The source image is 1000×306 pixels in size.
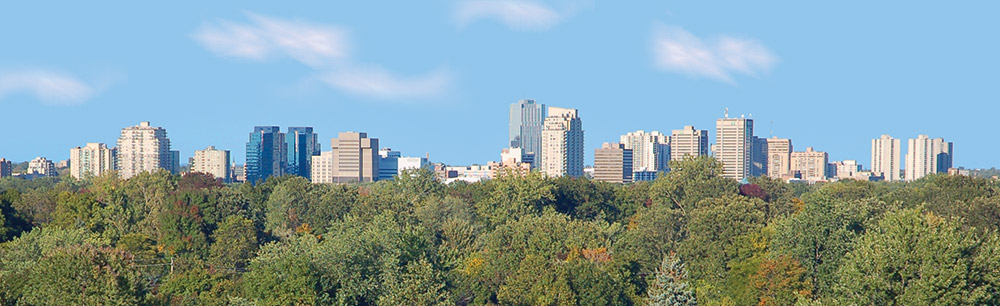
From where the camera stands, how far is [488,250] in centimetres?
6900

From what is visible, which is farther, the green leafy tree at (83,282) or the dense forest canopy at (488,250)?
the dense forest canopy at (488,250)

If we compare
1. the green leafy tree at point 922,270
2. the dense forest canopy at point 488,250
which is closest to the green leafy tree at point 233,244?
the dense forest canopy at point 488,250

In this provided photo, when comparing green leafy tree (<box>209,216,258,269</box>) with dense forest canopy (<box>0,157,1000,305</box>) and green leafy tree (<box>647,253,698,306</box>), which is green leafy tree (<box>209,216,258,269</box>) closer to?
dense forest canopy (<box>0,157,1000,305</box>)

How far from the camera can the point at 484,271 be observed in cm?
6188

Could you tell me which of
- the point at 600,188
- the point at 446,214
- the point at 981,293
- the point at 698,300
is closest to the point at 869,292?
the point at 981,293

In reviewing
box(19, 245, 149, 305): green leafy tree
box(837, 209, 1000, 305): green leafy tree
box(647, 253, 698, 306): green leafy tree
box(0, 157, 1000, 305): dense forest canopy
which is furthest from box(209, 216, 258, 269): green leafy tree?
box(837, 209, 1000, 305): green leafy tree

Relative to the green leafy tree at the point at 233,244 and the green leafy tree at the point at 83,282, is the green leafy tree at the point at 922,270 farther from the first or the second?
the green leafy tree at the point at 233,244

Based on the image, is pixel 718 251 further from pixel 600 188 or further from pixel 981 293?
pixel 600 188

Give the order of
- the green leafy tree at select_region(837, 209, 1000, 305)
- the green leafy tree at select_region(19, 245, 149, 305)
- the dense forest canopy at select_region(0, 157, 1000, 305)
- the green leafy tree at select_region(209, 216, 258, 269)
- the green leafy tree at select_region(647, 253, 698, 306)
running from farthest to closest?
1. the green leafy tree at select_region(209, 216, 258, 269)
2. the green leafy tree at select_region(647, 253, 698, 306)
3. the dense forest canopy at select_region(0, 157, 1000, 305)
4. the green leafy tree at select_region(19, 245, 149, 305)
5. the green leafy tree at select_region(837, 209, 1000, 305)

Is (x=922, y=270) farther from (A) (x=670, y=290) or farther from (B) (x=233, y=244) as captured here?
(B) (x=233, y=244)

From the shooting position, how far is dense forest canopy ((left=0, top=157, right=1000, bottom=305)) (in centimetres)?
4197

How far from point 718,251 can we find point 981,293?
80.3ft

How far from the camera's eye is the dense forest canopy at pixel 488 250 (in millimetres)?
41969

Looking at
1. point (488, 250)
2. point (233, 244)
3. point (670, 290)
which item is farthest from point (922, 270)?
point (233, 244)
